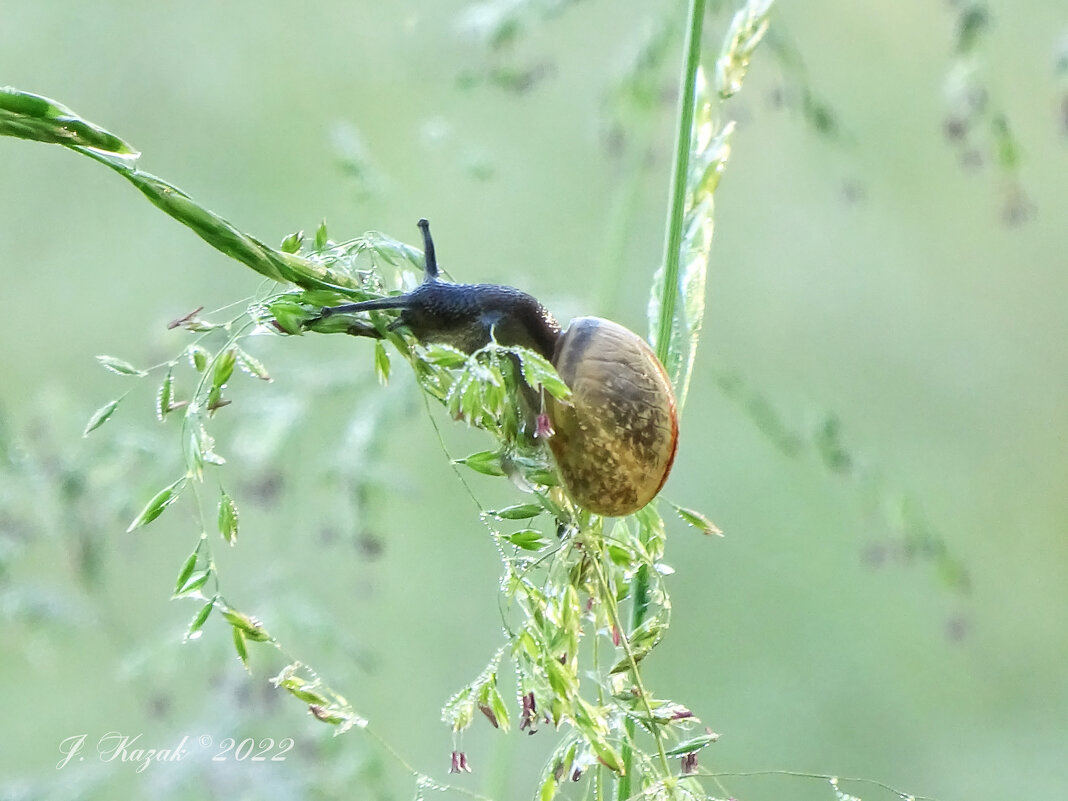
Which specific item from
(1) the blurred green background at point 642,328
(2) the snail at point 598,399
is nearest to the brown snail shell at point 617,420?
(2) the snail at point 598,399

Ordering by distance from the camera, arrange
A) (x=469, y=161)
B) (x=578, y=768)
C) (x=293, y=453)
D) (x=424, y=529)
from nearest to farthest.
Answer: (x=578, y=768), (x=469, y=161), (x=293, y=453), (x=424, y=529)

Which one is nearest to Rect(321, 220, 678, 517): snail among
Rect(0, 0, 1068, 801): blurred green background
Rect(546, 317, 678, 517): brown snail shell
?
Rect(546, 317, 678, 517): brown snail shell

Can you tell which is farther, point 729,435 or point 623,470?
point 729,435

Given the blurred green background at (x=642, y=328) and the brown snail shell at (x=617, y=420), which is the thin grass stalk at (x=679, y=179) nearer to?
the brown snail shell at (x=617, y=420)

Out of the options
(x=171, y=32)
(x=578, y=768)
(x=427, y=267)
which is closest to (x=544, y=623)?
(x=578, y=768)

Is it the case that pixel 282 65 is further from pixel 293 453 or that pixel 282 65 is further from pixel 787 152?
pixel 787 152

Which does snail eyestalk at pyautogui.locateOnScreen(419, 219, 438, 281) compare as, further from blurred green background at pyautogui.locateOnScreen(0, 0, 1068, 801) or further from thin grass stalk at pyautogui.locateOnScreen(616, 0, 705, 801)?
blurred green background at pyautogui.locateOnScreen(0, 0, 1068, 801)
